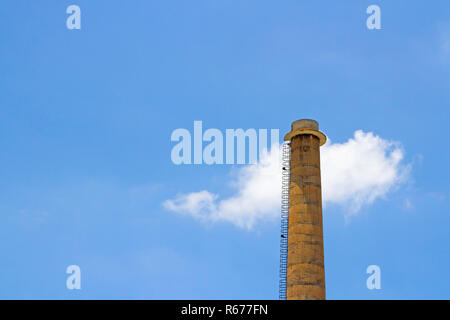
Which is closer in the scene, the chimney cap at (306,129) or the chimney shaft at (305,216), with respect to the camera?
the chimney shaft at (305,216)

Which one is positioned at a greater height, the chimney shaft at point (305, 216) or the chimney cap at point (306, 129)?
the chimney cap at point (306, 129)

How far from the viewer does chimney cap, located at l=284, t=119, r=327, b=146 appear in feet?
119

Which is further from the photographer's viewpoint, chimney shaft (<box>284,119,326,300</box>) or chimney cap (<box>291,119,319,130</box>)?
chimney cap (<box>291,119,319,130</box>)

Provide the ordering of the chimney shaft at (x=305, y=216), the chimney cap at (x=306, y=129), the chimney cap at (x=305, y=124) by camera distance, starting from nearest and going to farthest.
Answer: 1. the chimney shaft at (x=305, y=216)
2. the chimney cap at (x=306, y=129)
3. the chimney cap at (x=305, y=124)

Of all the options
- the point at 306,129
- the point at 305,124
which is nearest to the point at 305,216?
the point at 306,129

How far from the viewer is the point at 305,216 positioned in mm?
33969

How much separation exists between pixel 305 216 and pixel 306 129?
5.54m

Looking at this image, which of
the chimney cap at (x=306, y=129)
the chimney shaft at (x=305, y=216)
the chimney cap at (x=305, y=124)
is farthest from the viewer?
the chimney cap at (x=305, y=124)

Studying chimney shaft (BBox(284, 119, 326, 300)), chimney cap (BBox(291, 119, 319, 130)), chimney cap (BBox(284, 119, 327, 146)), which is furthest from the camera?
chimney cap (BBox(291, 119, 319, 130))

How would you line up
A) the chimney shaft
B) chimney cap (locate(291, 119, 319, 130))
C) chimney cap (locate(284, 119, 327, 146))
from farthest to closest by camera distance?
chimney cap (locate(291, 119, 319, 130)) → chimney cap (locate(284, 119, 327, 146)) → the chimney shaft

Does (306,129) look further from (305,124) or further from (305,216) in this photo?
(305,216)

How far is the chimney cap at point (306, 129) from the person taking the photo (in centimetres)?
3612

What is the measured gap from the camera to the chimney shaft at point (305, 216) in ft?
107
